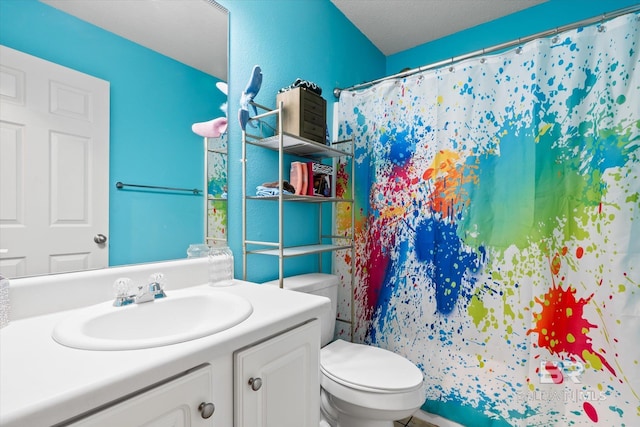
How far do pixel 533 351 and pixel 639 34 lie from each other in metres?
1.36

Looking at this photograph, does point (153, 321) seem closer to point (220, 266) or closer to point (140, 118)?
point (220, 266)

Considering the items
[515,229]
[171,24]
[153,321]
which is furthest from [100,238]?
[515,229]

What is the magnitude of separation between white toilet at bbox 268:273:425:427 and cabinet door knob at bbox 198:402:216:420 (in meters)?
0.72

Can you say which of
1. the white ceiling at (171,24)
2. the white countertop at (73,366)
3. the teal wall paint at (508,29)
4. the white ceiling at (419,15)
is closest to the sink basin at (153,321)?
the white countertop at (73,366)

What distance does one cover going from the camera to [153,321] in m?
0.94

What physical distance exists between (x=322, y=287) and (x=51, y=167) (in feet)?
3.95

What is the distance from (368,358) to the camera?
1.42m

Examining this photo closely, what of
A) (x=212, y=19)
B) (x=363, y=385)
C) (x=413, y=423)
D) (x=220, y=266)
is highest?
(x=212, y=19)

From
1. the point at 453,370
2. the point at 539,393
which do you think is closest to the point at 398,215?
the point at 453,370

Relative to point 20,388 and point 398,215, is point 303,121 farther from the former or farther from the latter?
point 20,388

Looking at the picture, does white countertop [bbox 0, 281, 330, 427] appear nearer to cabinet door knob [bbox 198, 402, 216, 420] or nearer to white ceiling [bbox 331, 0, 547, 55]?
cabinet door knob [bbox 198, 402, 216, 420]

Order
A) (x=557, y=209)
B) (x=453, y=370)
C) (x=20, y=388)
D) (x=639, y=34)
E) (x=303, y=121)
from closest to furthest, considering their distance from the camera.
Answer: (x=20, y=388), (x=639, y=34), (x=557, y=209), (x=303, y=121), (x=453, y=370)

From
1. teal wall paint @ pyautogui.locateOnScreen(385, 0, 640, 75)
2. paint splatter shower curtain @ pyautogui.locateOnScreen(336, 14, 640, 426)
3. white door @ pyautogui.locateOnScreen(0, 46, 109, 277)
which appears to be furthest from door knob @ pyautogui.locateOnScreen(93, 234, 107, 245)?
teal wall paint @ pyautogui.locateOnScreen(385, 0, 640, 75)

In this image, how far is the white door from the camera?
0.79m
